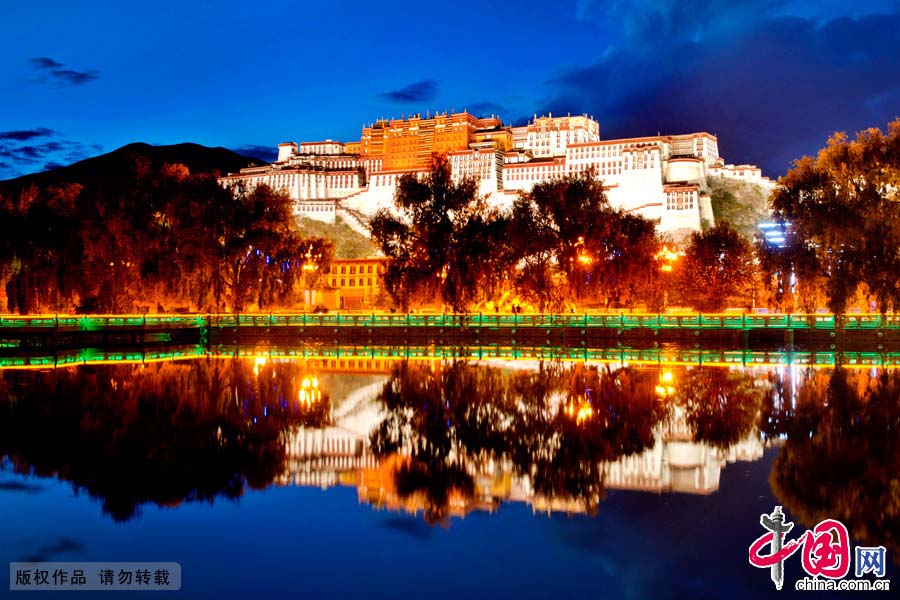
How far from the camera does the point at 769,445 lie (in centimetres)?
1519

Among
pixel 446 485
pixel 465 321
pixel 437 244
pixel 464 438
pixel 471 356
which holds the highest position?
pixel 437 244

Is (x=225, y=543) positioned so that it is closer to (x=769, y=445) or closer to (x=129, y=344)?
(x=769, y=445)

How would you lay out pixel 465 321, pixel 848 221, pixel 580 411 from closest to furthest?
1. pixel 580 411
2. pixel 848 221
3. pixel 465 321

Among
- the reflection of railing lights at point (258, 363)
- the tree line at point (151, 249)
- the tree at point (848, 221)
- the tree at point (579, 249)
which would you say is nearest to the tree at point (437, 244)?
the tree at point (579, 249)

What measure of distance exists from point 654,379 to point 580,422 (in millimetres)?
9286

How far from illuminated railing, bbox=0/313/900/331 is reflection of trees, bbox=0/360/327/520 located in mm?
17477

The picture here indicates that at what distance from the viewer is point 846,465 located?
13117 millimetres

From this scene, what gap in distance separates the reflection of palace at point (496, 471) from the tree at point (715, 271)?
53.0 meters

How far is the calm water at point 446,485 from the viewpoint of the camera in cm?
922

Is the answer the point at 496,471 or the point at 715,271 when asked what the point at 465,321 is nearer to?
the point at 715,271

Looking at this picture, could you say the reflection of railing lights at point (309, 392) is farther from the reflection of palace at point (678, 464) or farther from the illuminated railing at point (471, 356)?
the reflection of palace at point (678, 464)

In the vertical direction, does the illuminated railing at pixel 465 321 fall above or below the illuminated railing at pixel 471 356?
above

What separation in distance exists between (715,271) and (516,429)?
56057 mm

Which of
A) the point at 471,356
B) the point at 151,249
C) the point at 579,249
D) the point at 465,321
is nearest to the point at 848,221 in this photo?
the point at 579,249
